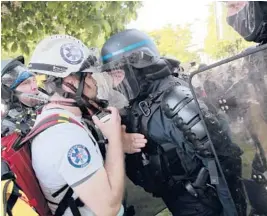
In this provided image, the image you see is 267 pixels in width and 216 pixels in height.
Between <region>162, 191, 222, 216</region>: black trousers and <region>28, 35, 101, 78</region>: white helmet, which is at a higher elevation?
<region>28, 35, 101, 78</region>: white helmet

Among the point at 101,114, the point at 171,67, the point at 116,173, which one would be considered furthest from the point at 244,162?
the point at 171,67

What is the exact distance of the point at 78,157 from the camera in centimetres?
185

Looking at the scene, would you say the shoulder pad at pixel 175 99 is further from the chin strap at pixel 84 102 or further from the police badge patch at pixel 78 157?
the police badge patch at pixel 78 157

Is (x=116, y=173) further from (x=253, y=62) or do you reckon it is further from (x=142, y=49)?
(x=142, y=49)

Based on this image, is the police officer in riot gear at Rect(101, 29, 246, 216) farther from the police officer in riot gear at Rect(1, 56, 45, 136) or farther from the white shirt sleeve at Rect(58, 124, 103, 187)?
the police officer in riot gear at Rect(1, 56, 45, 136)

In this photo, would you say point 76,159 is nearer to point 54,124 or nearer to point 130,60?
point 54,124

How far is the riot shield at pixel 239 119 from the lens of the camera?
4.96ft

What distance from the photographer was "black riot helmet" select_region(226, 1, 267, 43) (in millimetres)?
1807

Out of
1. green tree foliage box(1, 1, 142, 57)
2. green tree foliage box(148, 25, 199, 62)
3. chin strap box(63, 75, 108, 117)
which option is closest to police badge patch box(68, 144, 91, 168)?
chin strap box(63, 75, 108, 117)

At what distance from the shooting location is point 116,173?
6.47 ft

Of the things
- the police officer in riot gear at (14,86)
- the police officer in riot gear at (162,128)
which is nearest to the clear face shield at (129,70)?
the police officer in riot gear at (162,128)

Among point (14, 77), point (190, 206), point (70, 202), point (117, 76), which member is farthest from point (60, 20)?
point (70, 202)

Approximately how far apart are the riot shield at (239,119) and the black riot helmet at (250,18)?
38 centimetres

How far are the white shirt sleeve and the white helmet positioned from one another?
16.5 inches
